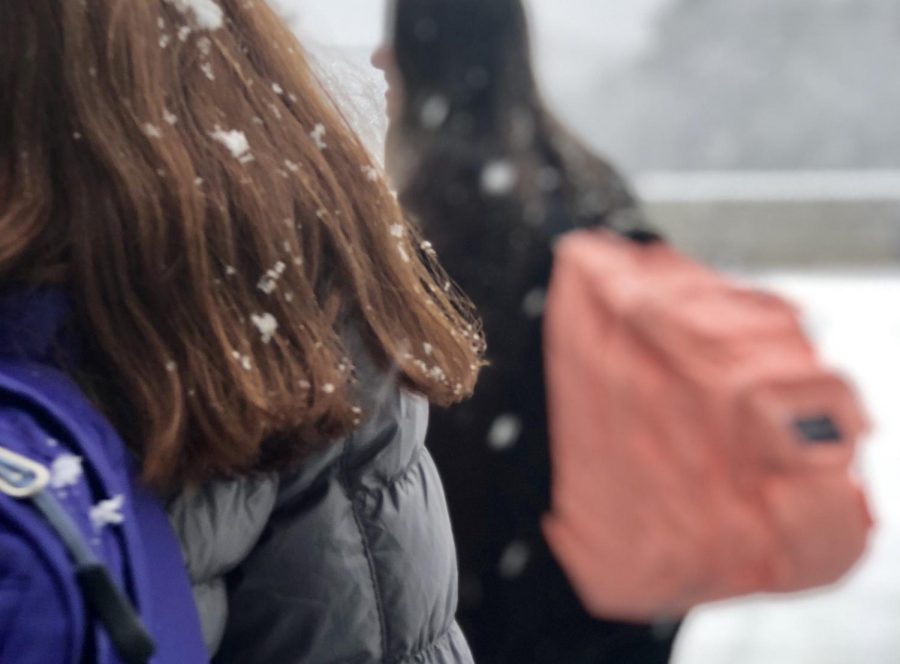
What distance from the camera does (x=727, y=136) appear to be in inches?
604

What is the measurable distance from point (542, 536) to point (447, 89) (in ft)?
2.49

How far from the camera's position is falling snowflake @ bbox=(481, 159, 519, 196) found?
2119 millimetres

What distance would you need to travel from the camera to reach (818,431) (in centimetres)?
174

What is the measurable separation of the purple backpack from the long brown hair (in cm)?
3

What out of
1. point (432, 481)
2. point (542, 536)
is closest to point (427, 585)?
point (432, 481)

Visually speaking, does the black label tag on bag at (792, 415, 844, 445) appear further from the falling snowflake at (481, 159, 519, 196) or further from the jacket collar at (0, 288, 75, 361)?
the jacket collar at (0, 288, 75, 361)

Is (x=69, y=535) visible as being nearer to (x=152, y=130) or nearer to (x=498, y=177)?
(x=152, y=130)

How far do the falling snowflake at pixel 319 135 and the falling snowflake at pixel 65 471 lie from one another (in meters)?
0.35

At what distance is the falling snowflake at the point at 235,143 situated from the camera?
3.32 feet

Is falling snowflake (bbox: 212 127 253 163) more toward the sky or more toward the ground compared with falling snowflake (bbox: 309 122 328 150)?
more toward the sky

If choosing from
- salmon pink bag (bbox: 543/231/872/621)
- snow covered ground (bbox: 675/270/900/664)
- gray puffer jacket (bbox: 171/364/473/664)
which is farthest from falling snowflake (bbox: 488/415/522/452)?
gray puffer jacket (bbox: 171/364/473/664)

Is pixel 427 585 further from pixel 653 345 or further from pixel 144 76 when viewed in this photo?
pixel 653 345

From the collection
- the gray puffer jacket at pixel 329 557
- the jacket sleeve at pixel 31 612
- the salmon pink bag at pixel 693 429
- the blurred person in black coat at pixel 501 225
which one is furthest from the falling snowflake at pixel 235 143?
the blurred person in black coat at pixel 501 225

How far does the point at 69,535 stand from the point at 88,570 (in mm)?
25
